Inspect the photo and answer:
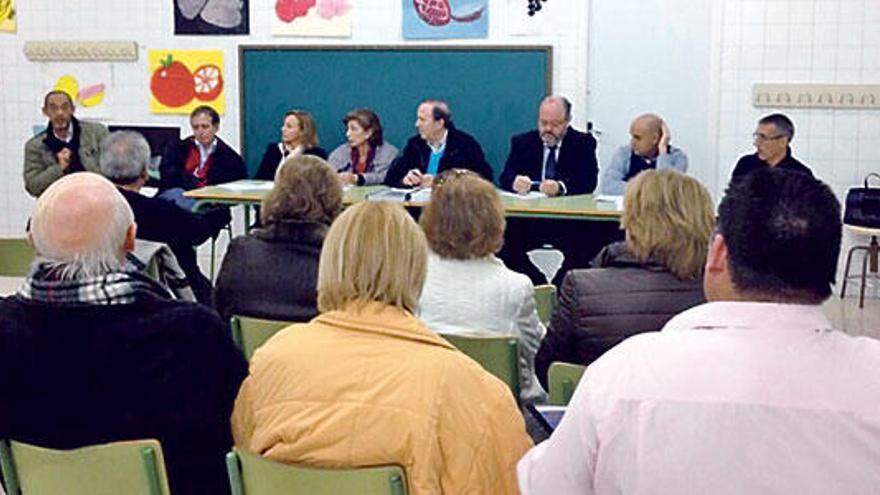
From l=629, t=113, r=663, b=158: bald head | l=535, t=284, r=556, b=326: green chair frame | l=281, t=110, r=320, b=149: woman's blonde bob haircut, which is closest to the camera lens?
l=535, t=284, r=556, b=326: green chair frame

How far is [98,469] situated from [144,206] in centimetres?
230

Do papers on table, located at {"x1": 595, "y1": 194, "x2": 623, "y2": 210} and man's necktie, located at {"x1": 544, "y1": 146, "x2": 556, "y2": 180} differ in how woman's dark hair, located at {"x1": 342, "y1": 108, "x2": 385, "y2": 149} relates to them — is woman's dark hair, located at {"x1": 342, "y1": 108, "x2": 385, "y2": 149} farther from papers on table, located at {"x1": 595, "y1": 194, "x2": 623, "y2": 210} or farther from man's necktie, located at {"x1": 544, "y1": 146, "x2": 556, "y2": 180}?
papers on table, located at {"x1": 595, "y1": 194, "x2": 623, "y2": 210}

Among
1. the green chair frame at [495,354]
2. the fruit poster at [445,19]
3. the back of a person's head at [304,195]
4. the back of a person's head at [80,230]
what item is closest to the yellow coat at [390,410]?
the back of a person's head at [80,230]

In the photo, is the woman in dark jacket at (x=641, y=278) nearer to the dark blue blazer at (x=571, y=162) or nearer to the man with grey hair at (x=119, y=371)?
the man with grey hair at (x=119, y=371)

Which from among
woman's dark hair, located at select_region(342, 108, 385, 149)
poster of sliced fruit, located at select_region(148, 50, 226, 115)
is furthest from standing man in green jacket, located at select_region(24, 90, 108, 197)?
woman's dark hair, located at select_region(342, 108, 385, 149)

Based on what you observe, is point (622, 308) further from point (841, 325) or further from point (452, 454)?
point (841, 325)

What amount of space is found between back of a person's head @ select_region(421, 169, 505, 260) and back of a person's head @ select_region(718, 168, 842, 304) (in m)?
1.84

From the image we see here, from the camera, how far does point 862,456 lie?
1.40m

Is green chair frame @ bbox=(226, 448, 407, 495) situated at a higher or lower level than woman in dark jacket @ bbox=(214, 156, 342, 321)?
lower

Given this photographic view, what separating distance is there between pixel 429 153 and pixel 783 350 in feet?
18.4

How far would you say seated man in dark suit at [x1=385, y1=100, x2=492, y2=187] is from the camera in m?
6.92

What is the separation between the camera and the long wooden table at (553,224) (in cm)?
586

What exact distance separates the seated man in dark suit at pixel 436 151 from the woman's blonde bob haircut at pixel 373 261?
4.44 meters

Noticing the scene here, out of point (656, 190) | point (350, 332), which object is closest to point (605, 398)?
point (350, 332)
